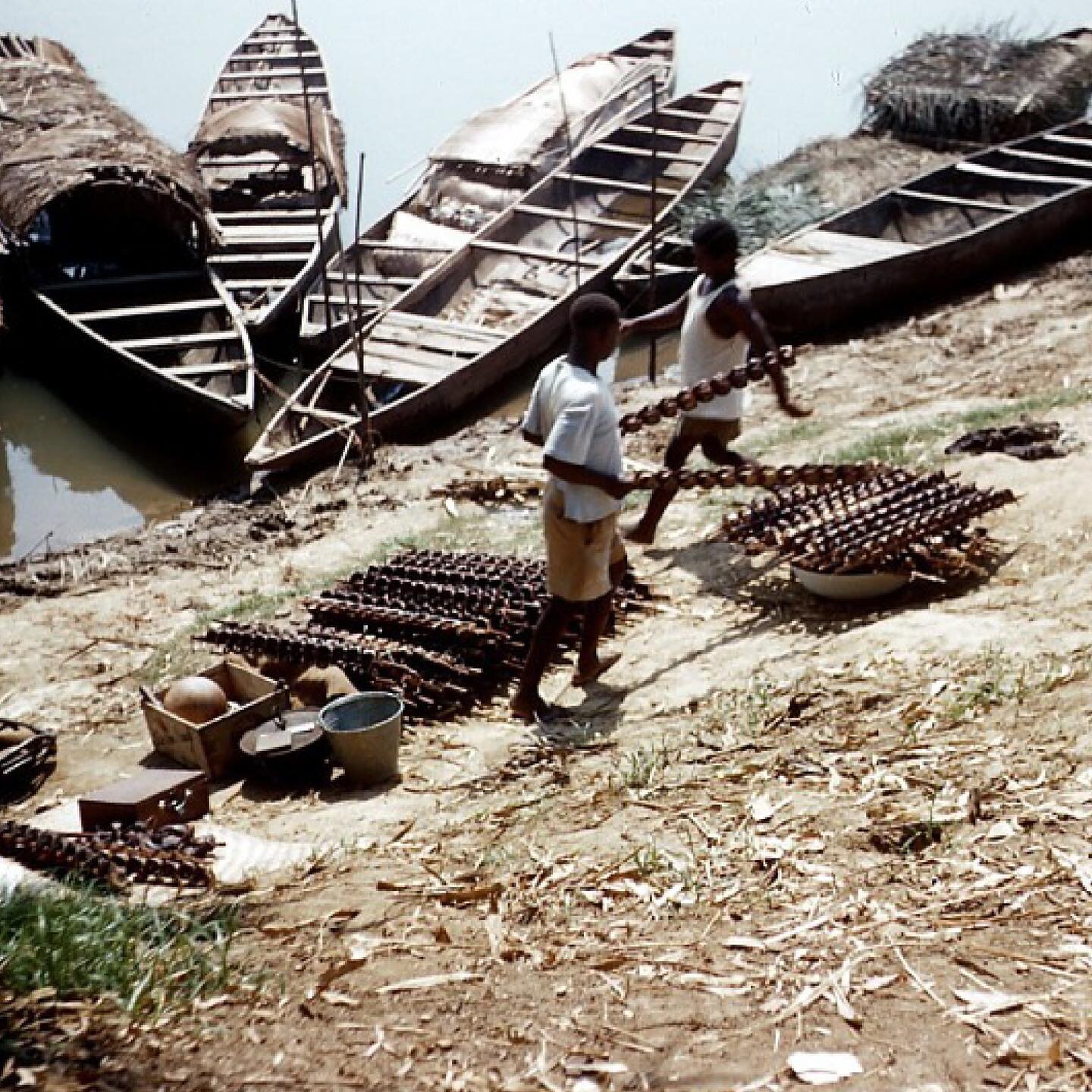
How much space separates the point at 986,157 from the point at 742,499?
361 inches

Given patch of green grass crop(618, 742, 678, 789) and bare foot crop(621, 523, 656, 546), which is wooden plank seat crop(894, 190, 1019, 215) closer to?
bare foot crop(621, 523, 656, 546)

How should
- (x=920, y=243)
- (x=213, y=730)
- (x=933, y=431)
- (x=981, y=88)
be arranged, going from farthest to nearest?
(x=981, y=88) → (x=920, y=243) → (x=933, y=431) → (x=213, y=730)

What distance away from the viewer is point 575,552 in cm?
571

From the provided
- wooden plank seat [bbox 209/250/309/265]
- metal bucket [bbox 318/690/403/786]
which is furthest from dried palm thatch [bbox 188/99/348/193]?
metal bucket [bbox 318/690/403/786]

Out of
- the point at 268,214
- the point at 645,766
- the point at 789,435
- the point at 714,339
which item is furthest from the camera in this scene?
the point at 268,214

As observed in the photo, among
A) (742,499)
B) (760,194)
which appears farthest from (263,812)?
(760,194)

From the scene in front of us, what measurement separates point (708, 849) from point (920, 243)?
465 inches

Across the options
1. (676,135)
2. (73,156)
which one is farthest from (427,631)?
(676,135)

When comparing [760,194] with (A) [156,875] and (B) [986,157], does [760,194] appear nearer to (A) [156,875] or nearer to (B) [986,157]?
(B) [986,157]

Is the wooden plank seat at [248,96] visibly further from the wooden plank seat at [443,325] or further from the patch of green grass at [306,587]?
the patch of green grass at [306,587]

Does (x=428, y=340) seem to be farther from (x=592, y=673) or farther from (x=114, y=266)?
(x=592, y=673)

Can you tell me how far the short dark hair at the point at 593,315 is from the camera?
5.30m

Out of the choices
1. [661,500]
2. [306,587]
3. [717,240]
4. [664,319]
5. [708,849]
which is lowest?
[306,587]

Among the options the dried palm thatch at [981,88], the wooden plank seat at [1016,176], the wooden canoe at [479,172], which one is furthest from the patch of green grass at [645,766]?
the dried palm thatch at [981,88]
